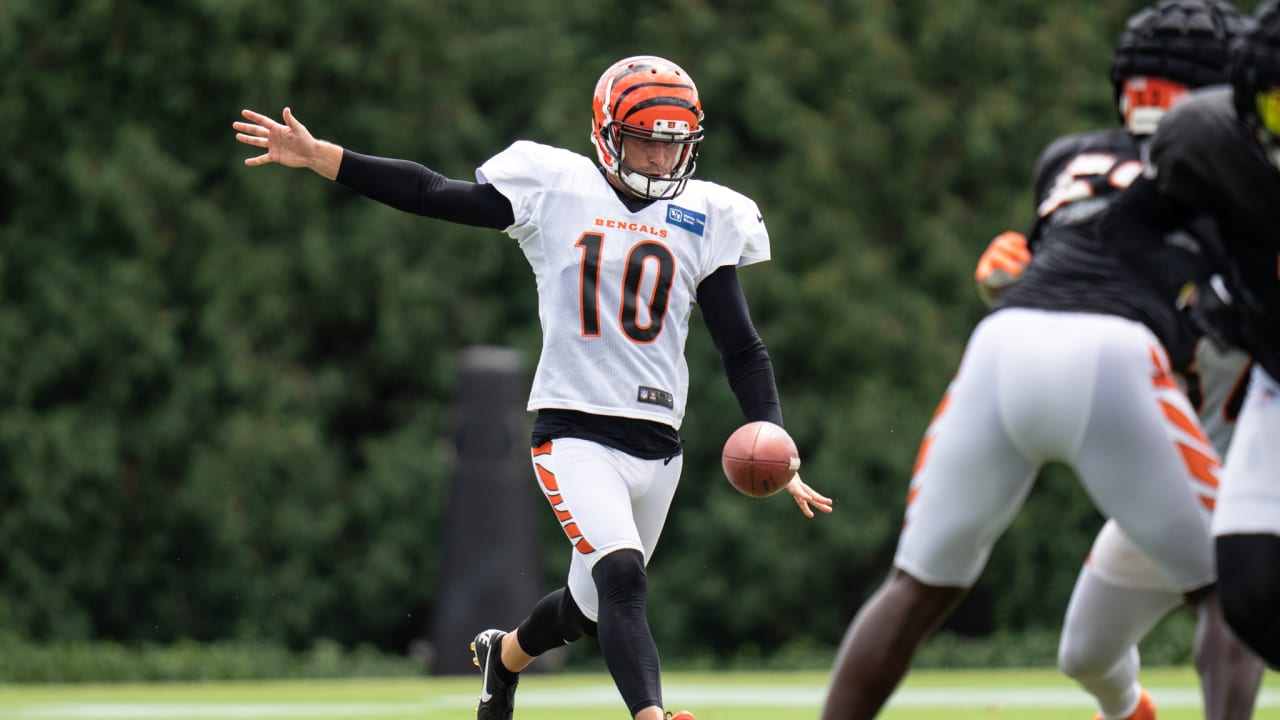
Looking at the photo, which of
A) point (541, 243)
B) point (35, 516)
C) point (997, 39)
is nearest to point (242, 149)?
point (35, 516)

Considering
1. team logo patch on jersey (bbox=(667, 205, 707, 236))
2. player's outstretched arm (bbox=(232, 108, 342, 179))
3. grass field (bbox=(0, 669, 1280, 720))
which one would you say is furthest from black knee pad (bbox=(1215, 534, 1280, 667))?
grass field (bbox=(0, 669, 1280, 720))

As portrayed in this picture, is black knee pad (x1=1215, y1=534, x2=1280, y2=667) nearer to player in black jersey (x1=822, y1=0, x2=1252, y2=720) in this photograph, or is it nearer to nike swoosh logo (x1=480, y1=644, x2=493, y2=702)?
player in black jersey (x1=822, y1=0, x2=1252, y2=720)

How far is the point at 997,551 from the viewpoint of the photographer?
40.9 ft

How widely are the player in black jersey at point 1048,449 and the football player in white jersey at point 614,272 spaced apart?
3.62ft

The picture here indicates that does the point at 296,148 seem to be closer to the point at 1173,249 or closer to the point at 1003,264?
the point at 1003,264

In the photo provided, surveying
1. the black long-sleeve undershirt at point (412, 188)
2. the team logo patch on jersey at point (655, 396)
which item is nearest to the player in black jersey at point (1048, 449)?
the team logo patch on jersey at point (655, 396)

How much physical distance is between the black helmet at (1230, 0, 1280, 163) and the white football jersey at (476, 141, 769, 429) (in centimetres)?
207

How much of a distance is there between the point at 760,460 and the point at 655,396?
1.14 feet

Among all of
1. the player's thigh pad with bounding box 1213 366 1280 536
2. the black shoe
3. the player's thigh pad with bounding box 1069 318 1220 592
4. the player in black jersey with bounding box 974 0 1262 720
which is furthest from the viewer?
the black shoe

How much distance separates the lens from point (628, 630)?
484cm

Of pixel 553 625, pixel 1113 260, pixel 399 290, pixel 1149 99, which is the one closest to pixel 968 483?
pixel 1113 260

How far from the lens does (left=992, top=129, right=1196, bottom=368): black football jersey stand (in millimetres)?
4074

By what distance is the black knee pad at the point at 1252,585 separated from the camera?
359 cm

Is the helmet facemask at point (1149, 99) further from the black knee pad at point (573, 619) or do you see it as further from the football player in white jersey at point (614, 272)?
the black knee pad at point (573, 619)
